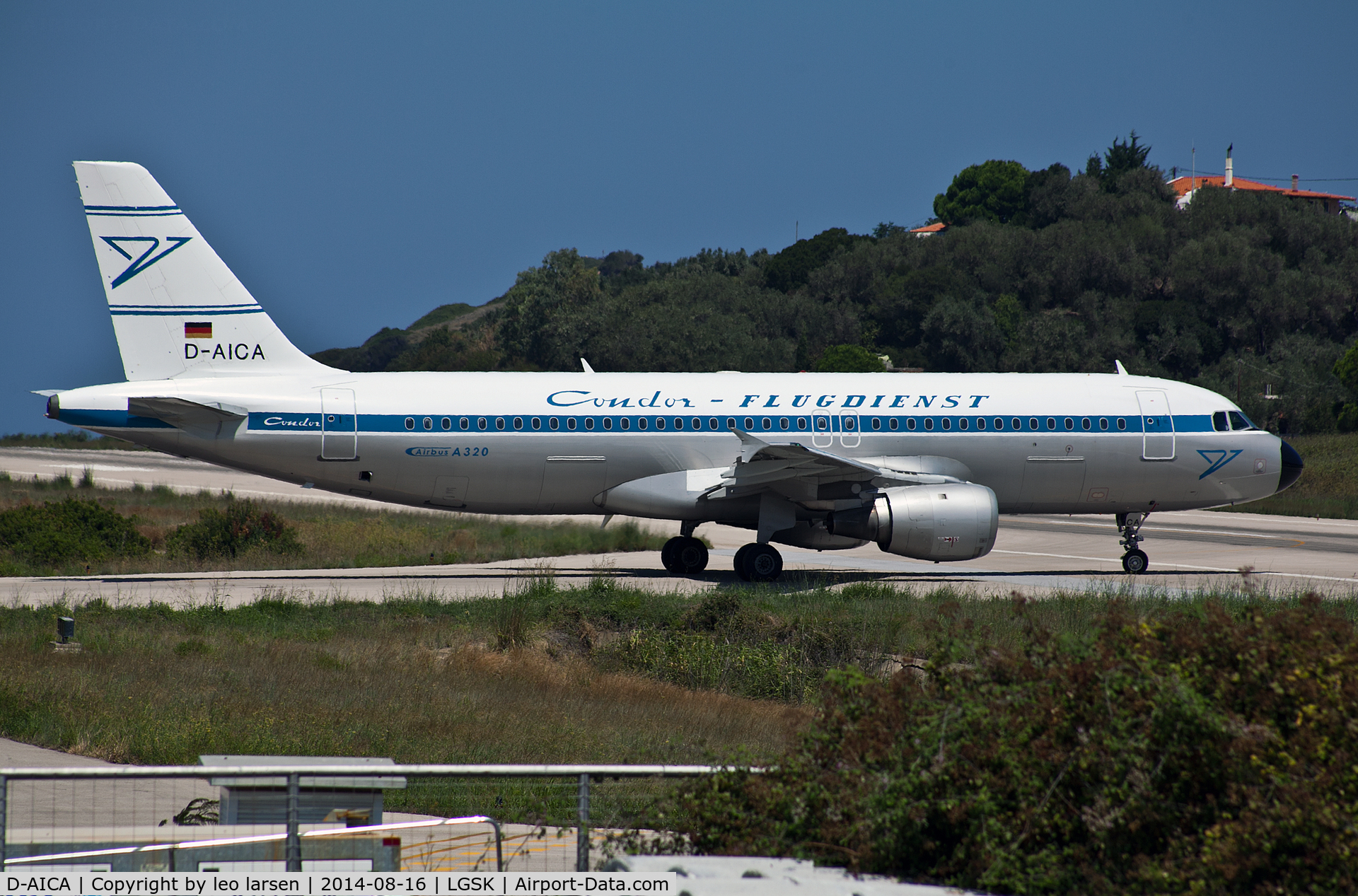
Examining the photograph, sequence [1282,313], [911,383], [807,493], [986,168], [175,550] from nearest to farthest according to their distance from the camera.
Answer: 1. [807,493]
2. [911,383]
3. [175,550]
4. [1282,313]
5. [986,168]

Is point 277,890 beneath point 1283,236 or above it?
beneath

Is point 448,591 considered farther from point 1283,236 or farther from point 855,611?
point 1283,236

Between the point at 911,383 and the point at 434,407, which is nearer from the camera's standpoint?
the point at 434,407

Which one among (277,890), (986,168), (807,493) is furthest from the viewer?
(986,168)

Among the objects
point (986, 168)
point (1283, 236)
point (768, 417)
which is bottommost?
point (768, 417)

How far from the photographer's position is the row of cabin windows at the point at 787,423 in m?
23.0

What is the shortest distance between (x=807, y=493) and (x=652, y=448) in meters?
3.16

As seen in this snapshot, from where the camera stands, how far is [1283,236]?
311ft

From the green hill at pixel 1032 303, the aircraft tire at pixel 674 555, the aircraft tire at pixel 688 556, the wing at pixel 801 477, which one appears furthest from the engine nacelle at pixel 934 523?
the green hill at pixel 1032 303

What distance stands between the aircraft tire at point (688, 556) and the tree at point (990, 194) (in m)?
98.4

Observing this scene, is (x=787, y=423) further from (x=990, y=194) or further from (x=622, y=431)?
(x=990, y=194)

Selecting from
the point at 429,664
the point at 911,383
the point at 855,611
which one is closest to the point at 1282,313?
the point at 911,383
